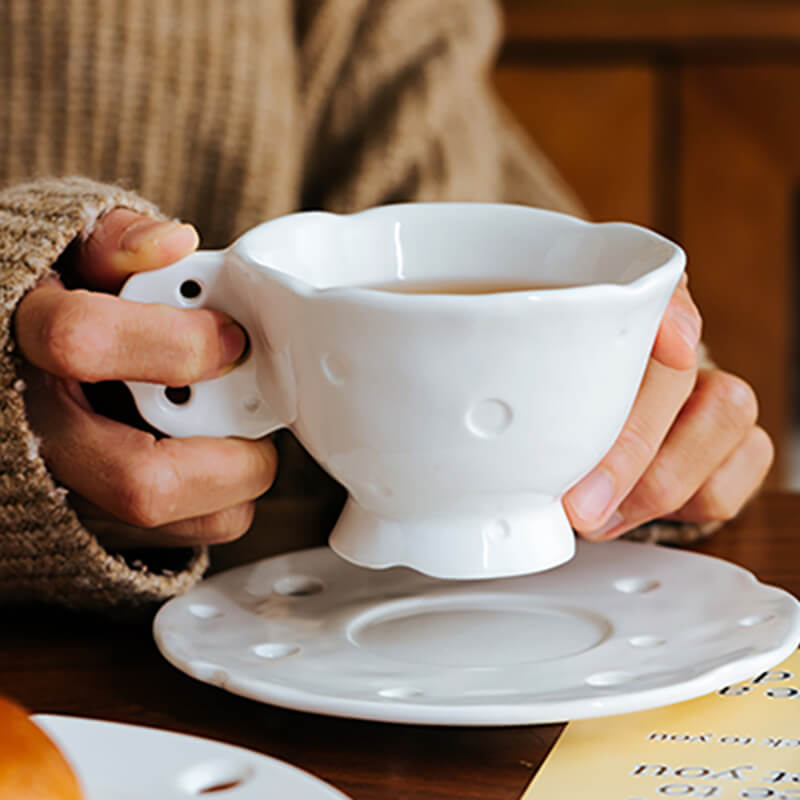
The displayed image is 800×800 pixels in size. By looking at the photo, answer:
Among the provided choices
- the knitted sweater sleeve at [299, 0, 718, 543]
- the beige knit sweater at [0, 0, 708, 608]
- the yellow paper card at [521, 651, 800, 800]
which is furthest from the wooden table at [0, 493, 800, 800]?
the knitted sweater sleeve at [299, 0, 718, 543]

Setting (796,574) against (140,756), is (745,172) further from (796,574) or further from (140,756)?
(140,756)

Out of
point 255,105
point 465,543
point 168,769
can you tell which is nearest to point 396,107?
point 255,105

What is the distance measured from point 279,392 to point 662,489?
174 millimetres

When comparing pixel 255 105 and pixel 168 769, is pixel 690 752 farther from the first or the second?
pixel 255 105

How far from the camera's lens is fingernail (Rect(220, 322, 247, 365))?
1.20 feet

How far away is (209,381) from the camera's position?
1.23 feet

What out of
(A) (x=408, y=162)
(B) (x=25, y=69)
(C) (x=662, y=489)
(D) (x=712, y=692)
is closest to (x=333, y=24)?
(A) (x=408, y=162)

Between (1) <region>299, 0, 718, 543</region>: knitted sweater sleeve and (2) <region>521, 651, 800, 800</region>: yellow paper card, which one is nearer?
(2) <region>521, 651, 800, 800</region>: yellow paper card

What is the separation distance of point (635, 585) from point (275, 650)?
0.13 m

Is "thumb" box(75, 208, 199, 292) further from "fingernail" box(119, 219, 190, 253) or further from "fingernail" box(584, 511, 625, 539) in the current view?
"fingernail" box(584, 511, 625, 539)

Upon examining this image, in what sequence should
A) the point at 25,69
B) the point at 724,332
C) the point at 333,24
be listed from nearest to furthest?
the point at 25,69
the point at 333,24
the point at 724,332

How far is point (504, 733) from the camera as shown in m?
0.33

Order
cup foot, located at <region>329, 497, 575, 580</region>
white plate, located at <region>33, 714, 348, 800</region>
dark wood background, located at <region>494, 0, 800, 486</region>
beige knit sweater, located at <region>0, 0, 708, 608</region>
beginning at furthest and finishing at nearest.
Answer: dark wood background, located at <region>494, 0, 800, 486</region>
beige knit sweater, located at <region>0, 0, 708, 608</region>
cup foot, located at <region>329, 497, 575, 580</region>
white plate, located at <region>33, 714, 348, 800</region>

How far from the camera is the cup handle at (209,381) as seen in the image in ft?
1.20
